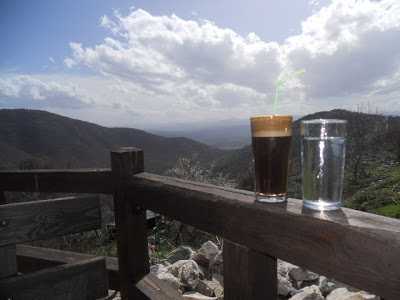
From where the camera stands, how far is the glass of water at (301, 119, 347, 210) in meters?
0.70

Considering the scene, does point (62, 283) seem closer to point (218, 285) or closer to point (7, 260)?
point (7, 260)

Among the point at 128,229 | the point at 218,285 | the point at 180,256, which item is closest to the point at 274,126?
the point at 128,229

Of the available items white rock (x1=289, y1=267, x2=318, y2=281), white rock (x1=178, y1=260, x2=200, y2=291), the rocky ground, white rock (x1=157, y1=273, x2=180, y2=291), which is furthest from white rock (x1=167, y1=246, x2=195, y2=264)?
white rock (x1=289, y1=267, x2=318, y2=281)

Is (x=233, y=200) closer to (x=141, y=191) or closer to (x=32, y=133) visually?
(x=141, y=191)

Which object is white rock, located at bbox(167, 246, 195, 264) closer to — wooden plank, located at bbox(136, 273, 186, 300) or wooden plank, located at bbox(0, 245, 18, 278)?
wooden plank, located at bbox(136, 273, 186, 300)

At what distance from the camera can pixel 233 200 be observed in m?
0.86

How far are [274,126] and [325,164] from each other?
0.56 ft

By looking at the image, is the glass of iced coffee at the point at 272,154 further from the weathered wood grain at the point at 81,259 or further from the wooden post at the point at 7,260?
the wooden post at the point at 7,260

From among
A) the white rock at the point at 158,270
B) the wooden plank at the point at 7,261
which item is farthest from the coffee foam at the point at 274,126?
the white rock at the point at 158,270

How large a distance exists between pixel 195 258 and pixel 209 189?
2.40 m

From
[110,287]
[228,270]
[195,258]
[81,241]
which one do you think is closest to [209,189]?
[228,270]

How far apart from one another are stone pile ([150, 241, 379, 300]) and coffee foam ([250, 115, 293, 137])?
1879mm

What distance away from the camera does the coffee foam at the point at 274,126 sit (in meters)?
0.78

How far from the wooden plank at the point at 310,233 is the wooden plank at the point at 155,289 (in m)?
0.41
